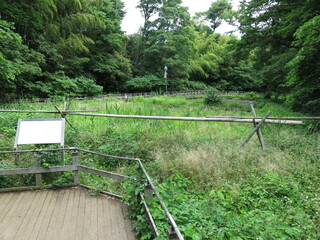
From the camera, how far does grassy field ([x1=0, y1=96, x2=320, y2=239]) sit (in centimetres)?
275

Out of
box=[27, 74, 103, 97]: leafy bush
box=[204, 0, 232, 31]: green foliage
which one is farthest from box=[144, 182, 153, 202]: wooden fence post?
box=[204, 0, 232, 31]: green foliage

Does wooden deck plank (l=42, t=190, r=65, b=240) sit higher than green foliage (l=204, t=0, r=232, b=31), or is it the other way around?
green foliage (l=204, t=0, r=232, b=31)

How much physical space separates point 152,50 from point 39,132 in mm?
29637

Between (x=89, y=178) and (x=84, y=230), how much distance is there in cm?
190

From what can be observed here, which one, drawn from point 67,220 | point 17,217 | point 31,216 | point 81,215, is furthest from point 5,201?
point 81,215

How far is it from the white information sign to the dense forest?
25.0ft

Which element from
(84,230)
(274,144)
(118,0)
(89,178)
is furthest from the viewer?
(118,0)

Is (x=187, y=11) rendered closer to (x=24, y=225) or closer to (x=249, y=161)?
(x=249, y=161)

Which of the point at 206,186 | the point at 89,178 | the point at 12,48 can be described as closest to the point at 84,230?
the point at 89,178

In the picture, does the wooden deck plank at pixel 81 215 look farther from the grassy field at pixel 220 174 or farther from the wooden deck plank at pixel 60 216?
the grassy field at pixel 220 174

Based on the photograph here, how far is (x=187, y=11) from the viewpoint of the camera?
35594mm

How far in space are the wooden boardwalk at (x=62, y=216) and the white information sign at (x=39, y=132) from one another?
49.0 inches

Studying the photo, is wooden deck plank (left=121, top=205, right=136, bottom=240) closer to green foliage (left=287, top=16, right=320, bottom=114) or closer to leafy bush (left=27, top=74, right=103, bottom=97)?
green foliage (left=287, top=16, right=320, bottom=114)

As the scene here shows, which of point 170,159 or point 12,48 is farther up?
point 12,48
